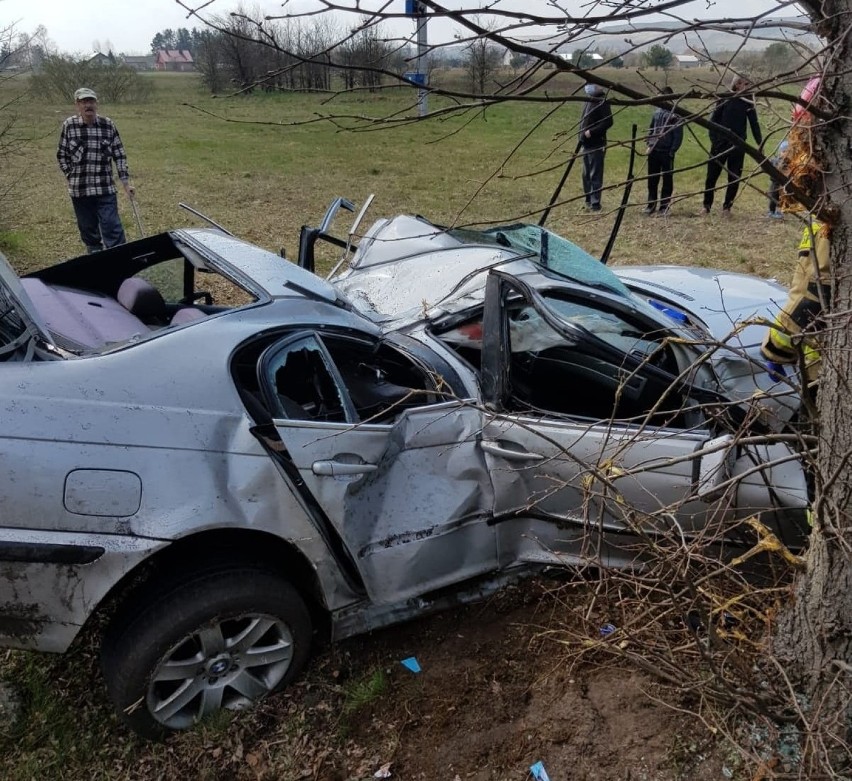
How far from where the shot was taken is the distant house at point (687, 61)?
179 centimetres

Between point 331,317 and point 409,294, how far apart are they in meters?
0.99

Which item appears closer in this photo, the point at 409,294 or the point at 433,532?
the point at 433,532

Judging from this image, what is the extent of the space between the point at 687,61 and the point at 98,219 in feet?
22.8

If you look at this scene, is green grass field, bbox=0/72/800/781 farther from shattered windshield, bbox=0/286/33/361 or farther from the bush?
shattered windshield, bbox=0/286/33/361

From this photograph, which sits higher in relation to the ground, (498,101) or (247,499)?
(498,101)

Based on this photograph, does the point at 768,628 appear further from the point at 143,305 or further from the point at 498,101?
the point at 143,305

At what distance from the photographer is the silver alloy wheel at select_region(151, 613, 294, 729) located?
238cm

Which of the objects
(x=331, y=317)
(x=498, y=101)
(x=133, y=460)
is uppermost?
(x=498, y=101)

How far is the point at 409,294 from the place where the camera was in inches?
147

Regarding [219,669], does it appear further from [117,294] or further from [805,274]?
[805,274]

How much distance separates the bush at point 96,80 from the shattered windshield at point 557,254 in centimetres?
2424

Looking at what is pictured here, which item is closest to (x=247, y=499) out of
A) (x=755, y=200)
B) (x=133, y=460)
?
(x=133, y=460)

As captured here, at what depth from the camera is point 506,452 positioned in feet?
9.02

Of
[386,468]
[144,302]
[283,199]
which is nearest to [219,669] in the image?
[386,468]
